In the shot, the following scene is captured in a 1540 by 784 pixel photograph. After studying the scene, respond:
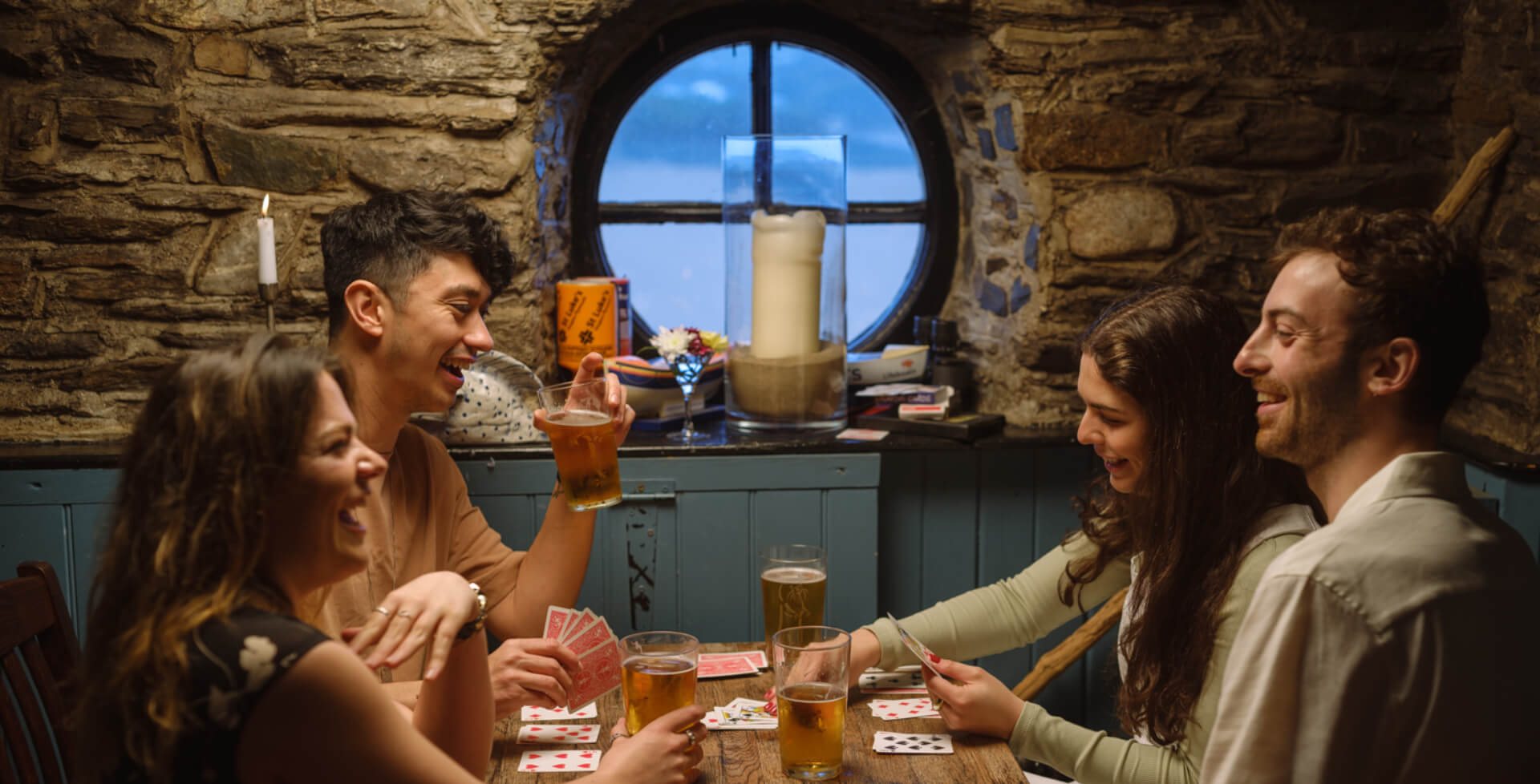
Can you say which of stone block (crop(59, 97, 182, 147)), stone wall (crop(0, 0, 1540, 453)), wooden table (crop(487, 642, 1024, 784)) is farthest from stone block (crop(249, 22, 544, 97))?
wooden table (crop(487, 642, 1024, 784))

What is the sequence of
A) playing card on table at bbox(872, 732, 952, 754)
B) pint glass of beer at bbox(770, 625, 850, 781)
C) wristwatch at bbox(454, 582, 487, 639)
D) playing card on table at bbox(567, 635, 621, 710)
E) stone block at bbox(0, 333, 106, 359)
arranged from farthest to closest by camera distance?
1. stone block at bbox(0, 333, 106, 359)
2. playing card on table at bbox(567, 635, 621, 710)
3. playing card on table at bbox(872, 732, 952, 754)
4. pint glass of beer at bbox(770, 625, 850, 781)
5. wristwatch at bbox(454, 582, 487, 639)

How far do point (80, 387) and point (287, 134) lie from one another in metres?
0.79

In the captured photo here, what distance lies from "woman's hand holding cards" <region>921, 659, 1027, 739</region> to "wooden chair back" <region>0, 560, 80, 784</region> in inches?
47.4

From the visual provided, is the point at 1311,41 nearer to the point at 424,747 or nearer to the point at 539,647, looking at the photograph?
the point at 539,647

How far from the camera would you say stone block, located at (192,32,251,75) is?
2.65 meters

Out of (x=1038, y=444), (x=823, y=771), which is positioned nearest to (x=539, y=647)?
(x=823, y=771)

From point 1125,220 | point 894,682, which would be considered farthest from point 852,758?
point 1125,220

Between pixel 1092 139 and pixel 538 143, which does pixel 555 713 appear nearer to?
pixel 538 143

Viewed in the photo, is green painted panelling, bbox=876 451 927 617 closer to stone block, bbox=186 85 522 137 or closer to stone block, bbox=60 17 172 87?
stone block, bbox=186 85 522 137

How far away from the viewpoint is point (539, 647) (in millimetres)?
1667

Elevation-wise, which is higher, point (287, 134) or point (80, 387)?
point (287, 134)

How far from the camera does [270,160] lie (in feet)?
8.87

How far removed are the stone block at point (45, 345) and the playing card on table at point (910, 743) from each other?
7.10ft

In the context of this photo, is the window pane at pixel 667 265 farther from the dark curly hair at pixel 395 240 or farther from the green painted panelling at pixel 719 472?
the dark curly hair at pixel 395 240
